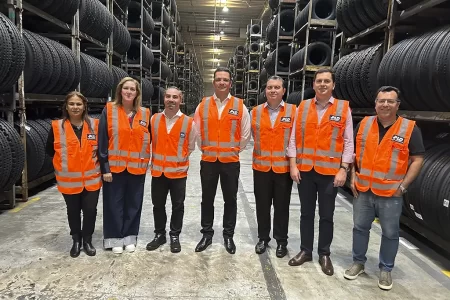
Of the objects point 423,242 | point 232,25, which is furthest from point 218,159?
point 232,25

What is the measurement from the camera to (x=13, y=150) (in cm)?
451

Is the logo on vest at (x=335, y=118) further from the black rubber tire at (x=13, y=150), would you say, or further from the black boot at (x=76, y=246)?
the black rubber tire at (x=13, y=150)

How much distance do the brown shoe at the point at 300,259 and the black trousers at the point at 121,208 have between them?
1.63 meters

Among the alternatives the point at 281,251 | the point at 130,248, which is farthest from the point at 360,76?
the point at 130,248

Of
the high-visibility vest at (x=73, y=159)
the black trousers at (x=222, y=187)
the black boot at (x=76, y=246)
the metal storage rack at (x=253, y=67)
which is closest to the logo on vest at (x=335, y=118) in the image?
the black trousers at (x=222, y=187)

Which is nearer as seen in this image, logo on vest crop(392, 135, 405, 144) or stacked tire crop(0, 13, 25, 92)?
logo on vest crop(392, 135, 405, 144)

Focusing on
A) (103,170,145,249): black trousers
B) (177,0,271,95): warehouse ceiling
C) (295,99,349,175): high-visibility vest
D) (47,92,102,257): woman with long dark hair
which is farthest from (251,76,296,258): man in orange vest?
(177,0,271,95): warehouse ceiling

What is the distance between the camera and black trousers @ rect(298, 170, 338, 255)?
3.31m

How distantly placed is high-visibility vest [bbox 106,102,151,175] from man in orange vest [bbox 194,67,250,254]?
1.85 ft

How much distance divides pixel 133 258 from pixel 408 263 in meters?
2.76

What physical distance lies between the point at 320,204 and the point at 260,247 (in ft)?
2.74

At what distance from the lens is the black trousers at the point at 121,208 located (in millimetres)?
3611

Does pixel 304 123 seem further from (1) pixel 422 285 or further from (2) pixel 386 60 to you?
(2) pixel 386 60

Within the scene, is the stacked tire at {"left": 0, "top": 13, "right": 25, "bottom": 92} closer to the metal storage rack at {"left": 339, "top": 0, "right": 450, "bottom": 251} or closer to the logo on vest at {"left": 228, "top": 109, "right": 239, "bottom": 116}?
the logo on vest at {"left": 228, "top": 109, "right": 239, "bottom": 116}
